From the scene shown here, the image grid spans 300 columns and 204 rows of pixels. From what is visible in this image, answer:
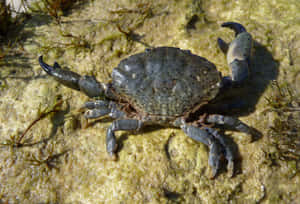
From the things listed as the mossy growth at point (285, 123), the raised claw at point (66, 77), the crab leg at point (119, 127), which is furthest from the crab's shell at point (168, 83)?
the mossy growth at point (285, 123)

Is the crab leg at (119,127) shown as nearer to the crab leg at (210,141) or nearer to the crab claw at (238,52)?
the crab leg at (210,141)

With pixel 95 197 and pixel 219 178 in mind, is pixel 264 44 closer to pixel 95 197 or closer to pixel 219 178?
pixel 219 178

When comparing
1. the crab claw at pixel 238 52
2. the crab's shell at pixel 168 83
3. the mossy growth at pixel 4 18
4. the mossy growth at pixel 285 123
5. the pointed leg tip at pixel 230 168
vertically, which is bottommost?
the pointed leg tip at pixel 230 168

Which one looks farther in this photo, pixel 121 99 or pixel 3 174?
pixel 121 99

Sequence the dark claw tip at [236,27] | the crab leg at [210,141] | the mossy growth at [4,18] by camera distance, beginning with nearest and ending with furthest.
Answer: the crab leg at [210,141] < the dark claw tip at [236,27] < the mossy growth at [4,18]

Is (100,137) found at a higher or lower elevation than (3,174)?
higher

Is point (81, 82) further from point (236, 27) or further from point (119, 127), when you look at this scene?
point (236, 27)

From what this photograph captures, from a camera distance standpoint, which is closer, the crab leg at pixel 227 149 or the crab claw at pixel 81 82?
the crab leg at pixel 227 149

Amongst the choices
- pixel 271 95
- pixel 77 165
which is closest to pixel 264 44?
pixel 271 95
